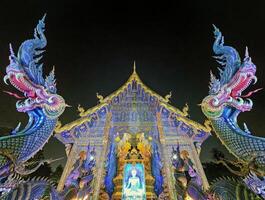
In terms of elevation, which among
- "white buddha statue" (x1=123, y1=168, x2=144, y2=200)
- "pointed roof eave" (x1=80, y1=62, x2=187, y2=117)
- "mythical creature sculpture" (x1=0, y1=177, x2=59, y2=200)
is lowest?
"mythical creature sculpture" (x1=0, y1=177, x2=59, y2=200)

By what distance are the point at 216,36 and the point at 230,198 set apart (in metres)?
5.66

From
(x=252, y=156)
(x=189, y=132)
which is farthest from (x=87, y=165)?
(x=252, y=156)

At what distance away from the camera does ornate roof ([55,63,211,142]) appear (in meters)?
9.18

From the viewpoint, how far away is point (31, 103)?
802cm

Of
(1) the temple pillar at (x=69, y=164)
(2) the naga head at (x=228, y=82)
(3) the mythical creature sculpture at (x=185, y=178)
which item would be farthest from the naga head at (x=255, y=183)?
(1) the temple pillar at (x=69, y=164)

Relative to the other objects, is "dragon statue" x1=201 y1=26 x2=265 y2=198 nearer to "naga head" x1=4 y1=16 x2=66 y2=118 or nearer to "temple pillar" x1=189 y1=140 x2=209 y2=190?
"temple pillar" x1=189 y1=140 x2=209 y2=190

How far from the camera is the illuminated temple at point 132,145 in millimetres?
8516

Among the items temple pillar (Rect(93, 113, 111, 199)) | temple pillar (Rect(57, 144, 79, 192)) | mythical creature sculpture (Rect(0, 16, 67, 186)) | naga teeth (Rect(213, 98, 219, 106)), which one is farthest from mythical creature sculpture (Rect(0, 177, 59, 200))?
naga teeth (Rect(213, 98, 219, 106))

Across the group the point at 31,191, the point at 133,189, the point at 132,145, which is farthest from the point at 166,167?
the point at 31,191

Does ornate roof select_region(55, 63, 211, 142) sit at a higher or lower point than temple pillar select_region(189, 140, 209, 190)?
higher

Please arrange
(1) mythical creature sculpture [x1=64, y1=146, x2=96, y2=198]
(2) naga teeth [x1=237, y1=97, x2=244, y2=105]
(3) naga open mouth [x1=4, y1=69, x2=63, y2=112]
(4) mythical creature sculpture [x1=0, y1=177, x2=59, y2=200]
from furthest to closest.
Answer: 1. (2) naga teeth [x1=237, y1=97, x2=244, y2=105]
2. (1) mythical creature sculpture [x1=64, y1=146, x2=96, y2=198]
3. (3) naga open mouth [x1=4, y1=69, x2=63, y2=112]
4. (4) mythical creature sculpture [x1=0, y1=177, x2=59, y2=200]

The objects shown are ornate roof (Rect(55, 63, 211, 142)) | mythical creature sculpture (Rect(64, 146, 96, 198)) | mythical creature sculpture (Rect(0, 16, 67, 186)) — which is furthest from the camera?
ornate roof (Rect(55, 63, 211, 142))

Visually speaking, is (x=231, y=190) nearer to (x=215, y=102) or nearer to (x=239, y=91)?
(x=215, y=102)

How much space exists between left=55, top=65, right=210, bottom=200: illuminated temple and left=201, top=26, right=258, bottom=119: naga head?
113 centimetres
